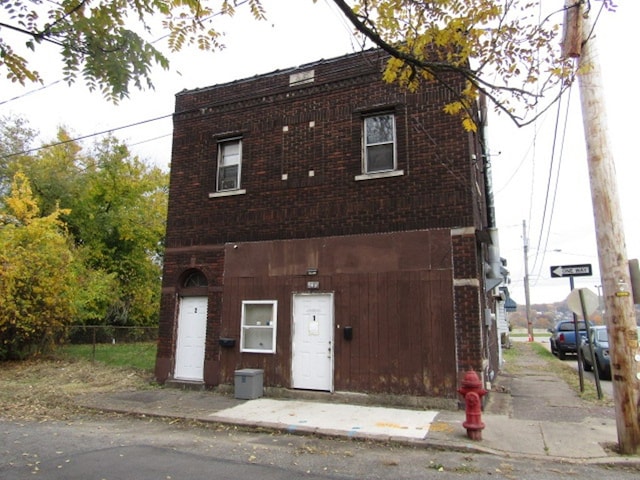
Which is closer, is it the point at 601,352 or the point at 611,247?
the point at 611,247

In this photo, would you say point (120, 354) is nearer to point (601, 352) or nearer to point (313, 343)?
point (313, 343)

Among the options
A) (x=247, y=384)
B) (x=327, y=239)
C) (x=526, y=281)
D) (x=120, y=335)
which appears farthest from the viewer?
(x=526, y=281)

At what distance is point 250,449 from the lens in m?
6.87

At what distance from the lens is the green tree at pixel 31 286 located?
556 inches

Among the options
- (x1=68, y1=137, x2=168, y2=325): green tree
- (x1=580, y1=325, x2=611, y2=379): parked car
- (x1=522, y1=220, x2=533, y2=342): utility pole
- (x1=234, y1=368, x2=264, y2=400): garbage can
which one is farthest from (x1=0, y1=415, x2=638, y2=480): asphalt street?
(x1=522, y1=220, x2=533, y2=342): utility pole

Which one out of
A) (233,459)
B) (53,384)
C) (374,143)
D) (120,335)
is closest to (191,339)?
(53,384)

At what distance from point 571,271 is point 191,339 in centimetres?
975

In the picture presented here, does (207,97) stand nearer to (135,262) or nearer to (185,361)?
(185,361)

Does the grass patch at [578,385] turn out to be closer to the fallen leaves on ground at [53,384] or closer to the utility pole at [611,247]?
the utility pole at [611,247]

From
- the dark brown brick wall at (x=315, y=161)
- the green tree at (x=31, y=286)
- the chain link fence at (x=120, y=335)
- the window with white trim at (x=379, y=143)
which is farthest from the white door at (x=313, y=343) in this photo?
the chain link fence at (x=120, y=335)

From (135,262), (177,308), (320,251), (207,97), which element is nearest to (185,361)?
(177,308)

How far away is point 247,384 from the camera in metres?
10.5

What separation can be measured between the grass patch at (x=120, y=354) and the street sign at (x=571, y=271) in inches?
448

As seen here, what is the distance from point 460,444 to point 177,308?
26.0 ft
